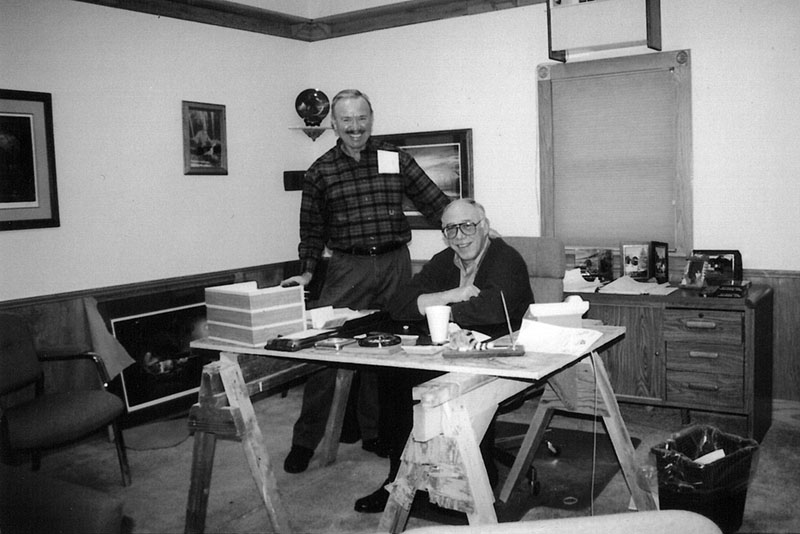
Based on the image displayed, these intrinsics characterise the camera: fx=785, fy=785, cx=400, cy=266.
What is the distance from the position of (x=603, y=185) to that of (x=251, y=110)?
2.41 m

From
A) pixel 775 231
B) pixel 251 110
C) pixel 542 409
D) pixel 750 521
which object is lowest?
pixel 750 521

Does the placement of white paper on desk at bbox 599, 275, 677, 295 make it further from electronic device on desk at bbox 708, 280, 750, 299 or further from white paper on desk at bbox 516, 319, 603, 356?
white paper on desk at bbox 516, 319, 603, 356

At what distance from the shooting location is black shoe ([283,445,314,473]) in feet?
12.3

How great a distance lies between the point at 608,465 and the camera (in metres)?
3.71

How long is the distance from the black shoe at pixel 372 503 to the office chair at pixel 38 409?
1187 mm

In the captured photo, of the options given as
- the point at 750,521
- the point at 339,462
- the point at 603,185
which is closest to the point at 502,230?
the point at 603,185

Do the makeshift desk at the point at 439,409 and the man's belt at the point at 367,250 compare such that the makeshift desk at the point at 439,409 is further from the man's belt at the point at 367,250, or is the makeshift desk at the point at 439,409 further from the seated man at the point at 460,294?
the man's belt at the point at 367,250

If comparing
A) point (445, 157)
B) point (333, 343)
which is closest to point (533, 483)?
point (333, 343)

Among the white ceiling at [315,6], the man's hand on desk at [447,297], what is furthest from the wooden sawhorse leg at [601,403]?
the white ceiling at [315,6]

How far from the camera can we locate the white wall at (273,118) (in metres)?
4.23

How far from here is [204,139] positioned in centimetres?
502

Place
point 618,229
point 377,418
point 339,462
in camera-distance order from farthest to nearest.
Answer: point 618,229 < point 377,418 < point 339,462

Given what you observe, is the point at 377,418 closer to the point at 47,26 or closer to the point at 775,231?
the point at 775,231

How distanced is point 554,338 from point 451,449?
0.57m
